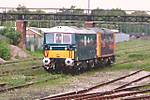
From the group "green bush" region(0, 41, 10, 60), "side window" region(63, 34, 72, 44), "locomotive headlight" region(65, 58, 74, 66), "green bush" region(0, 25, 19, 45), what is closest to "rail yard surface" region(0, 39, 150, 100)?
"locomotive headlight" region(65, 58, 74, 66)

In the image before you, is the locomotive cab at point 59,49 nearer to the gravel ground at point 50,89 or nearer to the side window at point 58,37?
the side window at point 58,37

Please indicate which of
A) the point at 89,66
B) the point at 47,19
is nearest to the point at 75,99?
the point at 89,66

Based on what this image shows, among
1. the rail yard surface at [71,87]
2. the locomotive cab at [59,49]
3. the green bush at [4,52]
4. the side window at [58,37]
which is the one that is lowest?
the green bush at [4,52]

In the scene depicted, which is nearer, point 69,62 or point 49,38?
point 69,62

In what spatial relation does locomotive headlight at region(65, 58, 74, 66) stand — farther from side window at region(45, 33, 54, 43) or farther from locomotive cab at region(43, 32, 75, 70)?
side window at region(45, 33, 54, 43)

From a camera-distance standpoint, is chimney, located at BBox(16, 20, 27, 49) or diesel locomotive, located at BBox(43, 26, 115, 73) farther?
chimney, located at BBox(16, 20, 27, 49)

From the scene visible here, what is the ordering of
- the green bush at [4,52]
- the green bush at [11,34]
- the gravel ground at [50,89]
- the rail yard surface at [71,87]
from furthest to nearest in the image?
the green bush at [11,34] → the green bush at [4,52] → the gravel ground at [50,89] → the rail yard surface at [71,87]

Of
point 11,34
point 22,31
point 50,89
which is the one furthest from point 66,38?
point 22,31

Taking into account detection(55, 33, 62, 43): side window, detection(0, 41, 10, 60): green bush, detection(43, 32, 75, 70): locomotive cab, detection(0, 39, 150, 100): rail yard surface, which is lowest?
detection(0, 41, 10, 60): green bush

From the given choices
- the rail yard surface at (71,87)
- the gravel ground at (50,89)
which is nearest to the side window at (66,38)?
the rail yard surface at (71,87)

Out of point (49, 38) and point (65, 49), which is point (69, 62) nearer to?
point (65, 49)

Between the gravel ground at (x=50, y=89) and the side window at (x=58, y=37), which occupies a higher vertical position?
the side window at (x=58, y=37)

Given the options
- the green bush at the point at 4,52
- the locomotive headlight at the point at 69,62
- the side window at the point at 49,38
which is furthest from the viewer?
the green bush at the point at 4,52

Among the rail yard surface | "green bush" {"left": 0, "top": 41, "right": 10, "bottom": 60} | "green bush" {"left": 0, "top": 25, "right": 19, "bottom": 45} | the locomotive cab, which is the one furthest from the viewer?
"green bush" {"left": 0, "top": 25, "right": 19, "bottom": 45}
